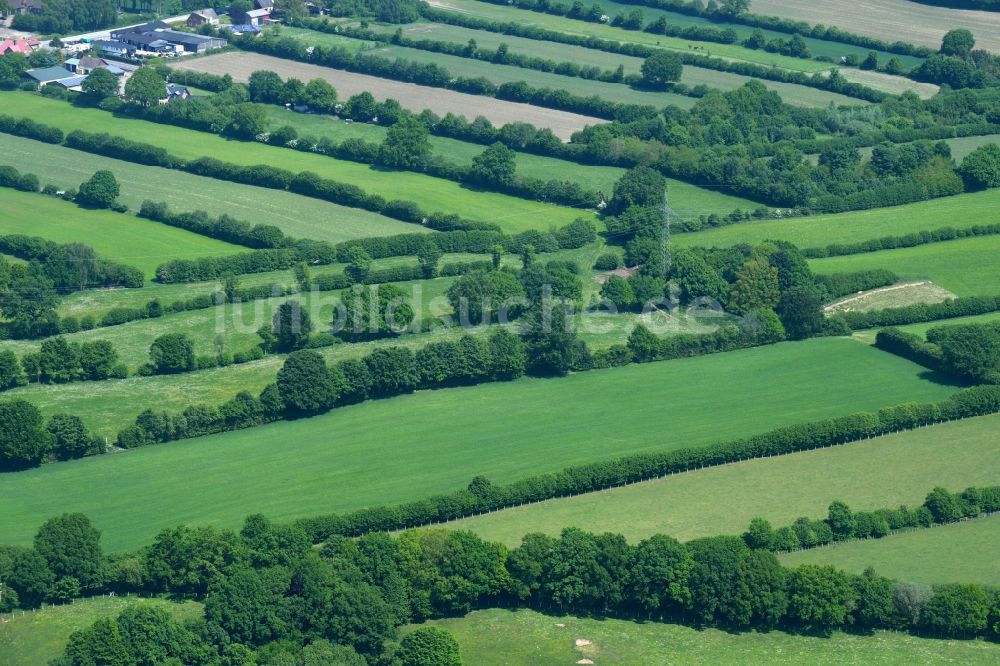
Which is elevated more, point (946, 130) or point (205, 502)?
point (946, 130)

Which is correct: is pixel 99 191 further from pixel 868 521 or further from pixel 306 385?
pixel 868 521

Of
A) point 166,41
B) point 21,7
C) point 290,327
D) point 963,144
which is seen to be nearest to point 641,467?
point 290,327

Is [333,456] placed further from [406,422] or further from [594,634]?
[594,634]

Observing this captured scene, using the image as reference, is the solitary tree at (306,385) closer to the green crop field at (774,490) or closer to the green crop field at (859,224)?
the green crop field at (774,490)

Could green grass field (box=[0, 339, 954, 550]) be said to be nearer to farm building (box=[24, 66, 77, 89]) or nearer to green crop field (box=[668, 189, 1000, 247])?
green crop field (box=[668, 189, 1000, 247])

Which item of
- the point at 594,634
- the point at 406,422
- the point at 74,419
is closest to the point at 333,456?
the point at 406,422
